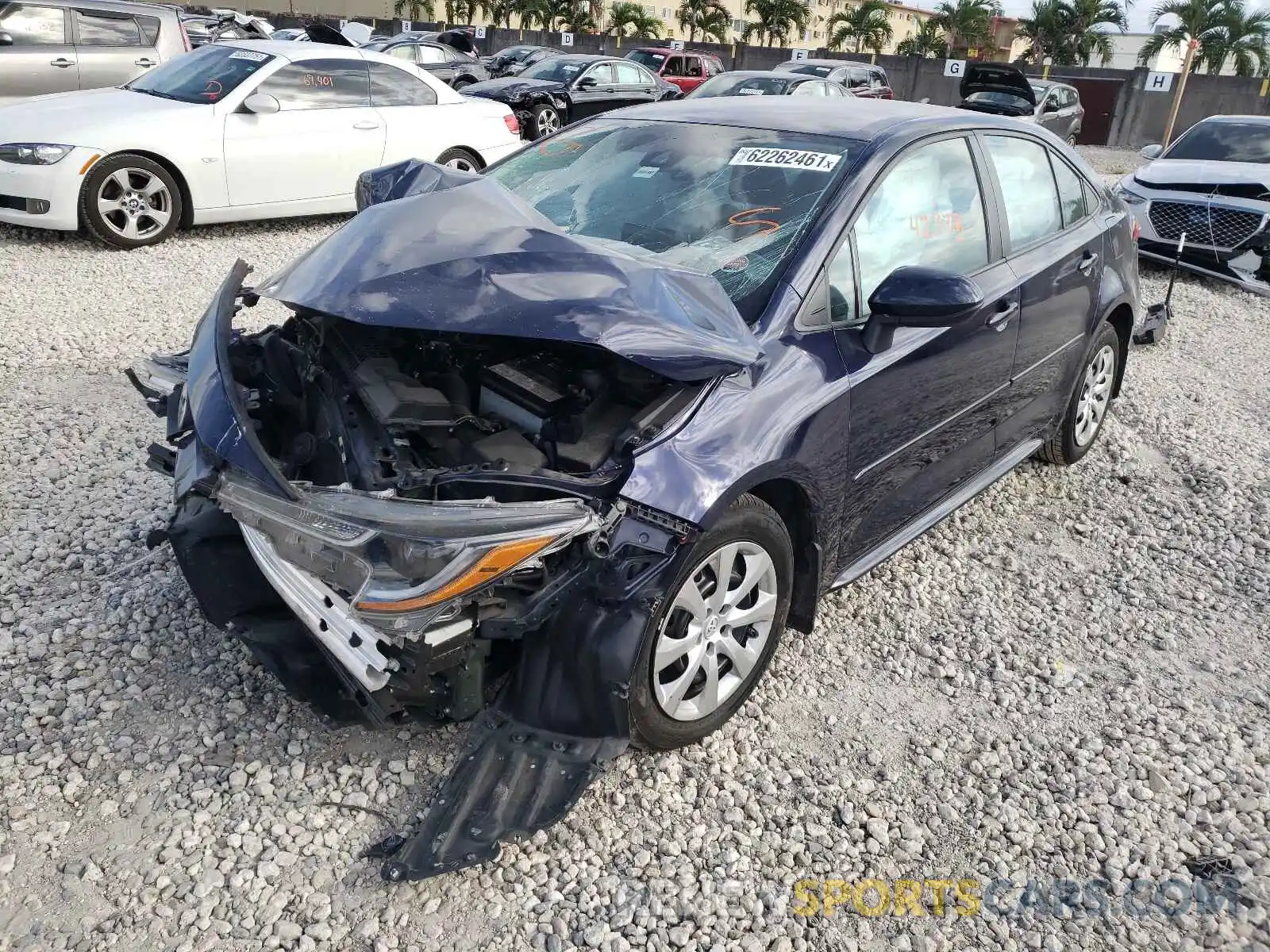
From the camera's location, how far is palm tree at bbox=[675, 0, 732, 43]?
1788 inches

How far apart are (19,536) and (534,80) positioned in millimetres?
12683

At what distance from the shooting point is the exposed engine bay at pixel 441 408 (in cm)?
250

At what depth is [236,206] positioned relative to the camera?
7789mm

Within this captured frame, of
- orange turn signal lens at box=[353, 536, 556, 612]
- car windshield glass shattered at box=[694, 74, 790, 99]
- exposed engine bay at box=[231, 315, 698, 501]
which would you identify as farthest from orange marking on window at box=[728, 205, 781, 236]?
car windshield glass shattered at box=[694, 74, 790, 99]

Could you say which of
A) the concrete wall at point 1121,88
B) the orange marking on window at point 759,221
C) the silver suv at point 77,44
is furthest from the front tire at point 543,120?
the concrete wall at point 1121,88

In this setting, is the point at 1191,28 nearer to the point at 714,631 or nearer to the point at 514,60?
the point at 514,60

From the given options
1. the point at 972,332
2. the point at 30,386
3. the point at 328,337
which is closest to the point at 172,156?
the point at 30,386

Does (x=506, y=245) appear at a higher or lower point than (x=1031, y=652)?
higher

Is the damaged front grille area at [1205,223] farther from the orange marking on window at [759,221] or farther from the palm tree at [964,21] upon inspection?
the palm tree at [964,21]

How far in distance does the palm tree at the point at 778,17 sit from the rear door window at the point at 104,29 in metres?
40.4

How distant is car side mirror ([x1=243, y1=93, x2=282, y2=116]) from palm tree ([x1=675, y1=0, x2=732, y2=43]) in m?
42.6

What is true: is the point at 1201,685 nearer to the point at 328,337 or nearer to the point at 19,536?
the point at 328,337

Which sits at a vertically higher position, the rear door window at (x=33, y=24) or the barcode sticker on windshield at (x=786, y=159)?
the rear door window at (x=33, y=24)

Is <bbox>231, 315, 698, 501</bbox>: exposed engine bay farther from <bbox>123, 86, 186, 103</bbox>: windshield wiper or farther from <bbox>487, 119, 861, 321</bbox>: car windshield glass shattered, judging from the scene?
<bbox>123, 86, 186, 103</bbox>: windshield wiper
